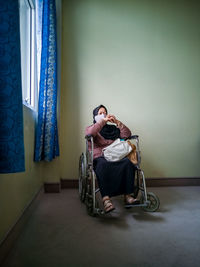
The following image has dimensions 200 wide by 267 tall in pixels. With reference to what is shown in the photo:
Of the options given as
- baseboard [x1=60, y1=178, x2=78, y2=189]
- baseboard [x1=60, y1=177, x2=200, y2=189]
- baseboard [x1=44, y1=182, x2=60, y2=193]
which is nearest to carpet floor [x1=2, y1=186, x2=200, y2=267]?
baseboard [x1=44, y1=182, x2=60, y2=193]

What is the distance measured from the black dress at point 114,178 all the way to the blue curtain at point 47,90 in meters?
0.60

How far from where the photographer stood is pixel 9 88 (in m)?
0.73

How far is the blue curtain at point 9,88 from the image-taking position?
0.72m

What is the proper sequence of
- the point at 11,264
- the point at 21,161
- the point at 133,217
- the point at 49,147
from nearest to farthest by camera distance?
the point at 21,161, the point at 11,264, the point at 133,217, the point at 49,147

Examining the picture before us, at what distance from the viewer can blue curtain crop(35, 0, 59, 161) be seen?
1.87 meters

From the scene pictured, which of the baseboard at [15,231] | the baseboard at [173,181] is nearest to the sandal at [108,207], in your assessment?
the baseboard at [15,231]

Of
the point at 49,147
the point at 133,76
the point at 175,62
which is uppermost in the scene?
the point at 175,62

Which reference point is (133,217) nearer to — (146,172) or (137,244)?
(137,244)

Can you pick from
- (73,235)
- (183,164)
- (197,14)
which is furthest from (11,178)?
(197,14)

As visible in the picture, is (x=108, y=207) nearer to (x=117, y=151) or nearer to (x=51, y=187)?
(x=117, y=151)

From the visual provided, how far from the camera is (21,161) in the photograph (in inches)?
30.9

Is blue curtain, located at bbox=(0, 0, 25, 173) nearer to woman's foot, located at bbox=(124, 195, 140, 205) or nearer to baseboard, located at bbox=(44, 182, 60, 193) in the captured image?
woman's foot, located at bbox=(124, 195, 140, 205)

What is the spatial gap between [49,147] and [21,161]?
115 cm

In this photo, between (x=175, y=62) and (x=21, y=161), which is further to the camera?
(x=175, y=62)
